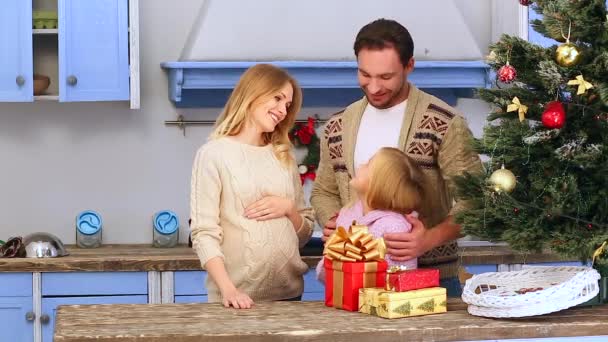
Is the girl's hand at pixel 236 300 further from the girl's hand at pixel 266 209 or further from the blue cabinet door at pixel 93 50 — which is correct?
the blue cabinet door at pixel 93 50

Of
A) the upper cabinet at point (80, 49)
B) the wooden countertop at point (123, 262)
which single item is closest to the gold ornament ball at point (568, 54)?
the wooden countertop at point (123, 262)

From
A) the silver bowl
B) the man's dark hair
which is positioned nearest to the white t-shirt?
the man's dark hair

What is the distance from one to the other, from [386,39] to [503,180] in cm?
70

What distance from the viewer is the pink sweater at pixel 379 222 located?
272cm

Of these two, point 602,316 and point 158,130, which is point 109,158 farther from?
point 602,316

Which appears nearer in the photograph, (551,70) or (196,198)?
(551,70)

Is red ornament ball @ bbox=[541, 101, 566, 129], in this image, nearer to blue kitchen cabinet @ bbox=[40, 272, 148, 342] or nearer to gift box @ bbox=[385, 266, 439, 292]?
gift box @ bbox=[385, 266, 439, 292]

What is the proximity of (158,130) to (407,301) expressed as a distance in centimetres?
254

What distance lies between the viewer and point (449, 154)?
3021 mm

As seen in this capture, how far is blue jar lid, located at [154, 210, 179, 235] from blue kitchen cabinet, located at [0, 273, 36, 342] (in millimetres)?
704

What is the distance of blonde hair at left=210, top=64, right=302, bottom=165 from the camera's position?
289 centimetres

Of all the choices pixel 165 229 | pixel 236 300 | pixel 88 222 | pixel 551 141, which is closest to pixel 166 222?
pixel 165 229

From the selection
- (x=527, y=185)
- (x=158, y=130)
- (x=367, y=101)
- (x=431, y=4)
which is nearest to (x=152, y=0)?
(x=158, y=130)

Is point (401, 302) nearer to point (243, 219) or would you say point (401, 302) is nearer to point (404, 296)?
point (404, 296)
